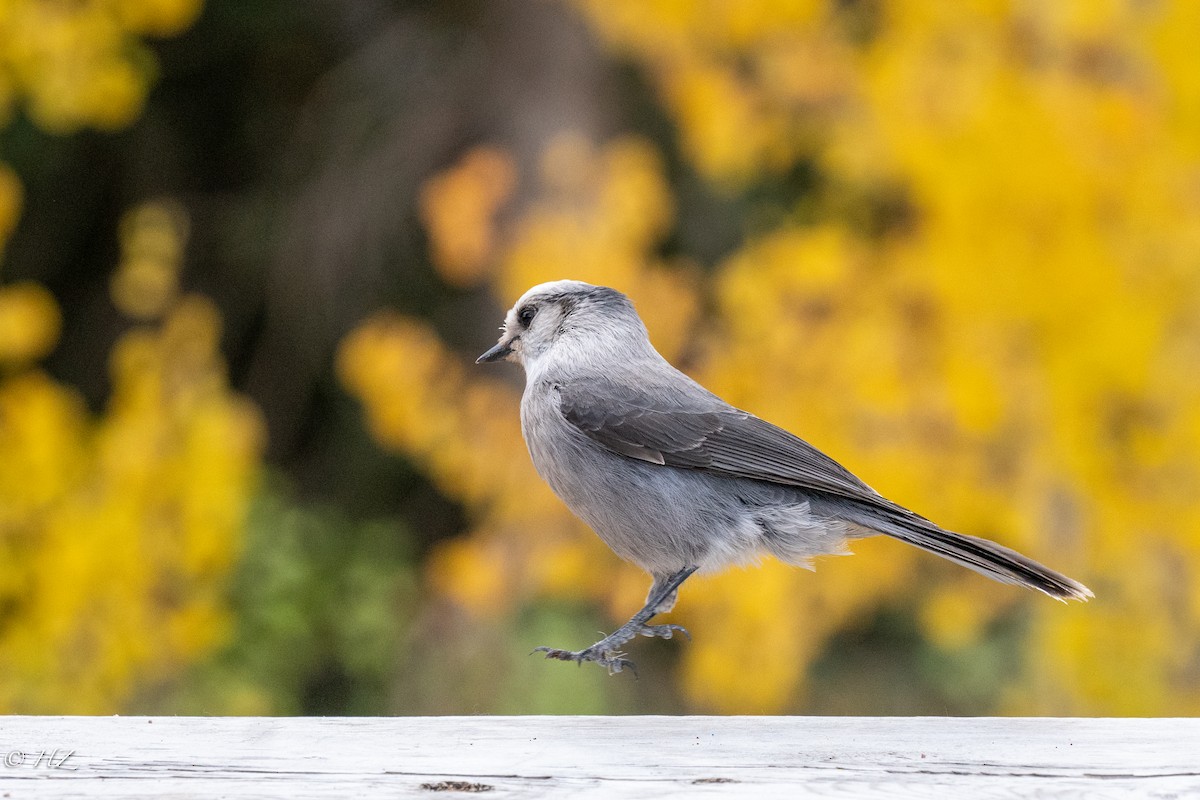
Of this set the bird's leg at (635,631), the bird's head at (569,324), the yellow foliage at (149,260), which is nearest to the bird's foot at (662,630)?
the bird's leg at (635,631)

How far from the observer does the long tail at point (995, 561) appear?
8.11ft

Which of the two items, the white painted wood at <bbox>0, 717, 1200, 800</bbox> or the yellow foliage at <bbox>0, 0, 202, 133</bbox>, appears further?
the yellow foliage at <bbox>0, 0, 202, 133</bbox>

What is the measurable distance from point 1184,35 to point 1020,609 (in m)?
4.07

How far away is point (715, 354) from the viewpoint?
513 centimetres

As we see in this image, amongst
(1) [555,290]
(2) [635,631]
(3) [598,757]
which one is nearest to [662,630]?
(2) [635,631]

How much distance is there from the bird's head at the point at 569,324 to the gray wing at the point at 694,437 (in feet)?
0.54

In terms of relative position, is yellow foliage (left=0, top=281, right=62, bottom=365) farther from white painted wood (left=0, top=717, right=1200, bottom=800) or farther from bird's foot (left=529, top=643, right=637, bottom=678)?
bird's foot (left=529, top=643, right=637, bottom=678)

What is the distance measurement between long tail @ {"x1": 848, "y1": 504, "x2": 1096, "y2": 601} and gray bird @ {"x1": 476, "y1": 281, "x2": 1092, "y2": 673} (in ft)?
0.32

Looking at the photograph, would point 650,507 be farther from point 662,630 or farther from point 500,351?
point 500,351

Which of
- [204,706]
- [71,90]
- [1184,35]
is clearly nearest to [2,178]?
[71,90]

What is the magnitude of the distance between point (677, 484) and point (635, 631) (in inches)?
13.3

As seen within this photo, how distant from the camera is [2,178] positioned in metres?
4.94

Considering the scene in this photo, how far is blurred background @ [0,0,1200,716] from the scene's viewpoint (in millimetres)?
4477

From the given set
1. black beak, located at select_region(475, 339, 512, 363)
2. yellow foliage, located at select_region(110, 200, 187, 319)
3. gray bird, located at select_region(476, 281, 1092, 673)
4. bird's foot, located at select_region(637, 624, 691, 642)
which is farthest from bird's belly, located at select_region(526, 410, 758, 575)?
yellow foliage, located at select_region(110, 200, 187, 319)
